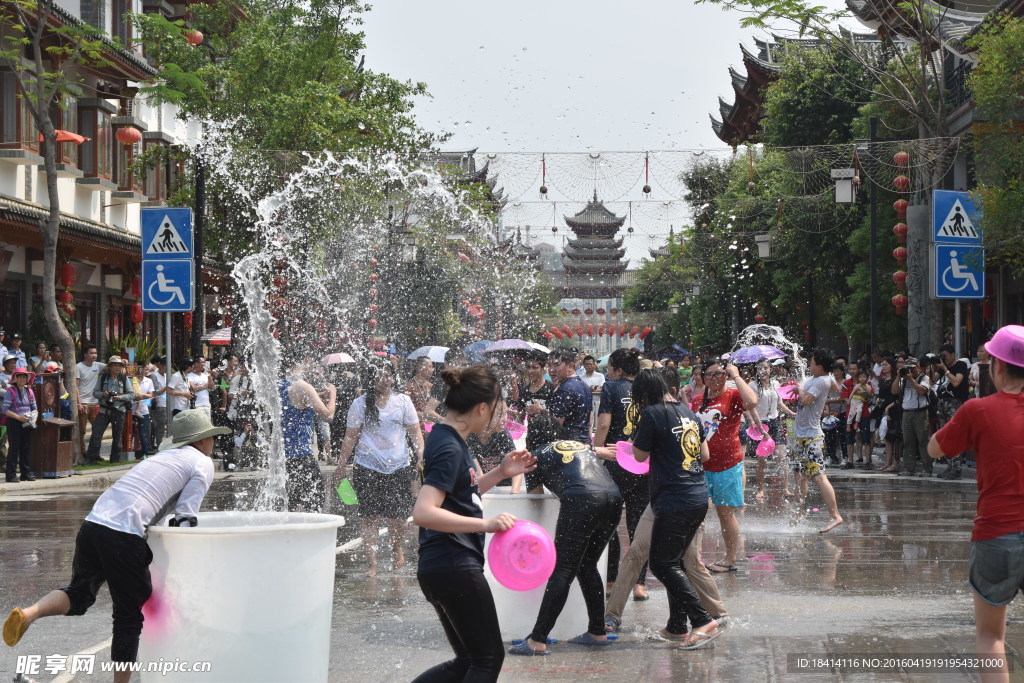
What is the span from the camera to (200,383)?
2216 cm

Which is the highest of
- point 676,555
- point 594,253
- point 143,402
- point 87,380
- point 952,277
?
point 594,253

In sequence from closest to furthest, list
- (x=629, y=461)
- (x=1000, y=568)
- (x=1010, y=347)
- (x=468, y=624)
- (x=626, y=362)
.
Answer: (x=468, y=624)
(x=1000, y=568)
(x=1010, y=347)
(x=629, y=461)
(x=626, y=362)

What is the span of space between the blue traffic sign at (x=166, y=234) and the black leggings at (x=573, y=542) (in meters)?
12.8

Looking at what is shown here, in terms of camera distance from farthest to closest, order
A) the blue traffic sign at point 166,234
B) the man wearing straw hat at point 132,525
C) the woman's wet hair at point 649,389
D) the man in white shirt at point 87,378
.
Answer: the man in white shirt at point 87,378 < the blue traffic sign at point 166,234 < the woman's wet hair at point 649,389 < the man wearing straw hat at point 132,525

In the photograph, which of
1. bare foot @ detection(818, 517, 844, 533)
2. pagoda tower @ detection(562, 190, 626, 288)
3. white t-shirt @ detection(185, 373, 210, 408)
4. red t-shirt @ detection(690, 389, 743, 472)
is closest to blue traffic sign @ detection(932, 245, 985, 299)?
bare foot @ detection(818, 517, 844, 533)

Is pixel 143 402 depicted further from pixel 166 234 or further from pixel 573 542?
pixel 573 542

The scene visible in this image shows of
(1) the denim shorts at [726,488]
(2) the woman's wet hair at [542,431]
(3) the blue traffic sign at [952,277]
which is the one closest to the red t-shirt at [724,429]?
(1) the denim shorts at [726,488]

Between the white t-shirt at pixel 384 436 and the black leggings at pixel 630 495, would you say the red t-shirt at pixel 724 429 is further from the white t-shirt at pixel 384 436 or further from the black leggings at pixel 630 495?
the white t-shirt at pixel 384 436

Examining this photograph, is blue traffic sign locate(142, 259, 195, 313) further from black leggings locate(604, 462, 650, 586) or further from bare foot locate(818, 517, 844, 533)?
black leggings locate(604, 462, 650, 586)

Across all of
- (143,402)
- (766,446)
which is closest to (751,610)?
(766,446)

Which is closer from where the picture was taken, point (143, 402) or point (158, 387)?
point (143, 402)

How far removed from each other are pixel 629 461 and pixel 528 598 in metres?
1.05

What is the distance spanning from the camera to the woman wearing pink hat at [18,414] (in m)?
17.8

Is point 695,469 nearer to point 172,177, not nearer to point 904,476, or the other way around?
point 904,476
